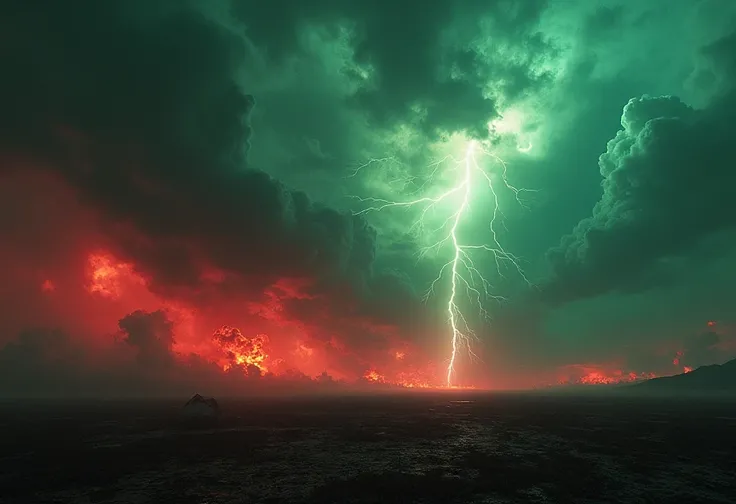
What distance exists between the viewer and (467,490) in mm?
32750

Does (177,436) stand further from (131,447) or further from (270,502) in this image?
(270,502)

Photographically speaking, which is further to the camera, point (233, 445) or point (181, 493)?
point (233, 445)

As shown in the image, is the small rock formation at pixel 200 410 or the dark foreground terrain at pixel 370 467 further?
the small rock formation at pixel 200 410

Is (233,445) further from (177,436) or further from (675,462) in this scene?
(675,462)

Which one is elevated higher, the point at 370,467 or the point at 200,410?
the point at 200,410

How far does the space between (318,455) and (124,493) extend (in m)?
21.8

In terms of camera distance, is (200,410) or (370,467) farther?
(200,410)

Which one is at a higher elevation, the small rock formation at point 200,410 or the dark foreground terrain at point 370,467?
the small rock formation at point 200,410

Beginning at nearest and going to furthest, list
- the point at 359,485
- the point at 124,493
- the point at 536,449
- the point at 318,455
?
1. the point at 124,493
2. the point at 359,485
3. the point at 318,455
4. the point at 536,449

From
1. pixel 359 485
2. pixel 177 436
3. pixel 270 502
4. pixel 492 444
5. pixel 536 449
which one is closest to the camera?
pixel 270 502

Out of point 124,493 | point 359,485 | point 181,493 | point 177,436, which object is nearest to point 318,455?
point 359,485

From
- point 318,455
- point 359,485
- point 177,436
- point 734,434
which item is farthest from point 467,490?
point 734,434

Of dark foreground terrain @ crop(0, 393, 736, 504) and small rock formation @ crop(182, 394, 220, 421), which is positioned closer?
dark foreground terrain @ crop(0, 393, 736, 504)

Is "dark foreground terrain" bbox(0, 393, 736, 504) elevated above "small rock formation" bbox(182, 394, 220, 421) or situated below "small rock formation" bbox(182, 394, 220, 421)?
below
